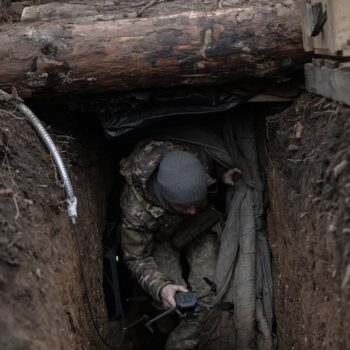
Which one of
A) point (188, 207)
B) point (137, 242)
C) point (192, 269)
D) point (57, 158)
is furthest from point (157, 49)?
point (192, 269)

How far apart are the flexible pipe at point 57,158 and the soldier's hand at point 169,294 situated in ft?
2.86

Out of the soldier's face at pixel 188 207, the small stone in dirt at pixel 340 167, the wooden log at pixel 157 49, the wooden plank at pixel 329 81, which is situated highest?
the wooden log at pixel 157 49

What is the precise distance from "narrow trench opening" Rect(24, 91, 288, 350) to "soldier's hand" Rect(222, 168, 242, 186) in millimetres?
194

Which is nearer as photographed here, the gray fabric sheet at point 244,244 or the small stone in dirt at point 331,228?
the small stone in dirt at point 331,228

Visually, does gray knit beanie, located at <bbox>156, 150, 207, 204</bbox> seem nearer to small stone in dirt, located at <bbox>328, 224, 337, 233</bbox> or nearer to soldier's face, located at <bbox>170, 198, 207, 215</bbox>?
soldier's face, located at <bbox>170, 198, 207, 215</bbox>

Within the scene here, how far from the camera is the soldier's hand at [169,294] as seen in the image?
13.0 feet

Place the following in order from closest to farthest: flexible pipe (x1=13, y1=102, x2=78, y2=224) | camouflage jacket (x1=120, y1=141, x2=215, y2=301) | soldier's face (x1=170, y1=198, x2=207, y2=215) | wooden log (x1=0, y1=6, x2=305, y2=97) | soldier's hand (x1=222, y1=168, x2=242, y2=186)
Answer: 1. flexible pipe (x1=13, y1=102, x2=78, y2=224)
2. wooden log (x1=0, y1=6, x2=305, y2=97)
3. soldier's face (x1=170, y1=198, x2=207, y2=215)
4. camouflage jacket (x1=120, y1=141, x2=215, y2=301)
5. soldier's hand (x1=222, y1=168, x2=242, y2=186)

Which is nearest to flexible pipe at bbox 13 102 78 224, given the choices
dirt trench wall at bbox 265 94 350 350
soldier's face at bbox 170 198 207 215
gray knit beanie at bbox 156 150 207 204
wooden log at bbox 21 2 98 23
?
gray knit beanie at bbox 156 150 207 204

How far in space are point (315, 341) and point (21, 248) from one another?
1.59m

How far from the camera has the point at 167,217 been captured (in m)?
4.40

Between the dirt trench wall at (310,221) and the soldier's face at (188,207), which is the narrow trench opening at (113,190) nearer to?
the dirt trench wall at (310,221)

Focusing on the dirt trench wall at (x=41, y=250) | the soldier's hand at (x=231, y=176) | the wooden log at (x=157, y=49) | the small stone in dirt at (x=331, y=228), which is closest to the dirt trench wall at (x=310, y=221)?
the small stone in dirt at (x=331, y=228)

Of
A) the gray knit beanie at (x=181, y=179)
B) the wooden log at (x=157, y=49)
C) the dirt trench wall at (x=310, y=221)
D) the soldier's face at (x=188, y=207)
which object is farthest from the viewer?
the soldier's face at (x=188, y=207)

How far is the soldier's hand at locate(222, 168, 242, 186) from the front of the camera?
15.2ft
